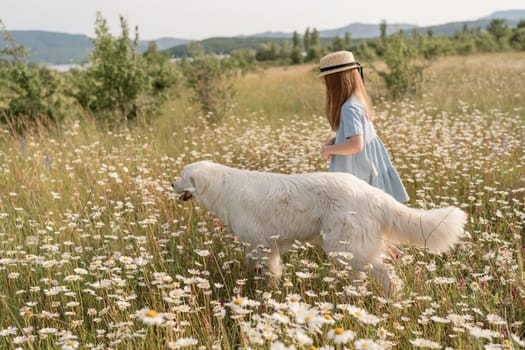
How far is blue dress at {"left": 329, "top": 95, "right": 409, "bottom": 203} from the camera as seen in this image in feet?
13.9

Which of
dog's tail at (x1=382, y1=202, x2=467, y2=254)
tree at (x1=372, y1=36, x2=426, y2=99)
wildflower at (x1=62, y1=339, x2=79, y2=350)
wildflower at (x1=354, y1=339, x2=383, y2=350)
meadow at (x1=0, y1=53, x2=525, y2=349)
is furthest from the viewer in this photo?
tree at (x1=372, y1=36, x2=426, y2=99)

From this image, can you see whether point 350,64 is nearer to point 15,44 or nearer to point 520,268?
point 520,268

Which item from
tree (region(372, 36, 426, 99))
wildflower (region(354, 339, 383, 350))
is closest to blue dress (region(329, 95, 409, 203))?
wildflower (region(354, 339, 383, 350))

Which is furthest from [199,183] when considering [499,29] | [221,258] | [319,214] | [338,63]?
[499,29]

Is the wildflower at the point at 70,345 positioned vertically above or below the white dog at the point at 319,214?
below

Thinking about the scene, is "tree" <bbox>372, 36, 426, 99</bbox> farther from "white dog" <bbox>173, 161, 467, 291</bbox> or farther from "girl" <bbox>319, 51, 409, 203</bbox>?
"white dog" <bbox>173, 161, 467, 291</bbox>

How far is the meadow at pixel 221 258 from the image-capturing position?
2.62m

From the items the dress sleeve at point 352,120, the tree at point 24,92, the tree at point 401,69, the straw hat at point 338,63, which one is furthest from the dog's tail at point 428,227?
the tree at point 401,69

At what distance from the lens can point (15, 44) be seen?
31.0ft

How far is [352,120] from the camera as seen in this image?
166 inches

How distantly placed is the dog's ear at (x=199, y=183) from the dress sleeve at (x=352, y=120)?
1.45m

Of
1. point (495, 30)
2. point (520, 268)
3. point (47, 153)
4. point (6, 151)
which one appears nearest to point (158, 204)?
point (47, 153)

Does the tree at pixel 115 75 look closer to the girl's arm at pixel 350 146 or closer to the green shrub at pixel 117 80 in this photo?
the green shrub at pixel 117 80

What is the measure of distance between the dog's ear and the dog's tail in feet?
5.68
